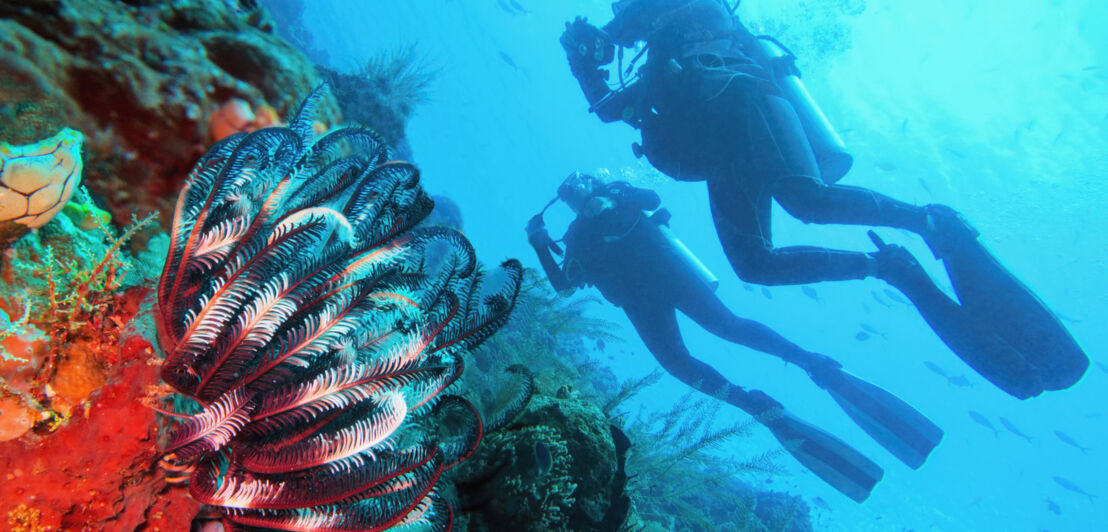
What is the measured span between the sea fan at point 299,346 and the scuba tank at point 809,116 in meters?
6.29

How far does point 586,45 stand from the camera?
685 centimetres

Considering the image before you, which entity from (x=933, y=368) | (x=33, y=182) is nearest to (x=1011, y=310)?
(x=33, y=182)

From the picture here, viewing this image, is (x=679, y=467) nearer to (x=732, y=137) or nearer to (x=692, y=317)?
(x=692, y=317)

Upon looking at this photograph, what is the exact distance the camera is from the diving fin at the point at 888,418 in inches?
263

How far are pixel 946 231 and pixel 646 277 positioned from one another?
4319 mm

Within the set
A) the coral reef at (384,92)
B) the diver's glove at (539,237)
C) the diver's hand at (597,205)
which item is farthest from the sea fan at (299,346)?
the diver's hand at (597,205)

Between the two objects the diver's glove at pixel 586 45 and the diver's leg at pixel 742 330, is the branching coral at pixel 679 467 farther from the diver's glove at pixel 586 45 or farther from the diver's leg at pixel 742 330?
the diver's glove at pixel 586 45

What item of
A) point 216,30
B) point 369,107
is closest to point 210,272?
point 216,30

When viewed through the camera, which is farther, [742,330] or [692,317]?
[692,317]

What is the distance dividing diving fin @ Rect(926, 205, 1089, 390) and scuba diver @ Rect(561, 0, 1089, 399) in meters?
0.01

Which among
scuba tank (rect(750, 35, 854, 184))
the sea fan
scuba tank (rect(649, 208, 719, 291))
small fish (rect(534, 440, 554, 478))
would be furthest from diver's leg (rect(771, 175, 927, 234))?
the sea fan

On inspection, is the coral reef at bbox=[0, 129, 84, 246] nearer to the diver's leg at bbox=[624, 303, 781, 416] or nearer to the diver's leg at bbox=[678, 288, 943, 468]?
the diver's leg at bbox=[624, 303, 781, 416]

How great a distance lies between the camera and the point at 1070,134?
112ft

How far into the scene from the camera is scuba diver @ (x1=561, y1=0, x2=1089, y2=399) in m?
4.92
